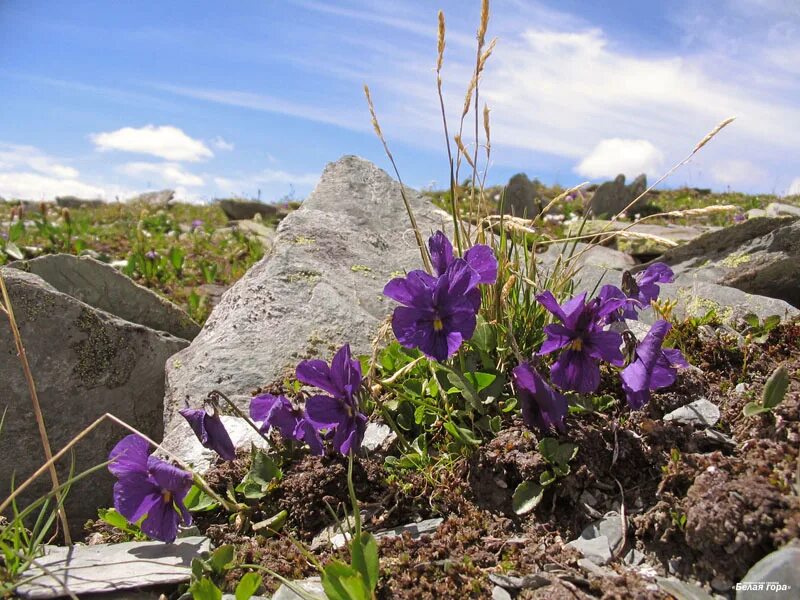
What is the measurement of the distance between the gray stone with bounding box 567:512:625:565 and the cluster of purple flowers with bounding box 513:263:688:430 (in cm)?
41

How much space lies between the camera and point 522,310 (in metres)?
3.53

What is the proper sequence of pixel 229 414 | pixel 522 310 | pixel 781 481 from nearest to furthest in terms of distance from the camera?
pixel 781 481, pixel 522 310, pixel 229 414

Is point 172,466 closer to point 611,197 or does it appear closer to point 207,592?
point 207,592

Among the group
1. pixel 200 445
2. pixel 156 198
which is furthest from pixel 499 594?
pixel 156 198

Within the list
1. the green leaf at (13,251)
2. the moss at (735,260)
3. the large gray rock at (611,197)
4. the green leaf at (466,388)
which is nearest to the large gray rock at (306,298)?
the green leaf at (466,388)

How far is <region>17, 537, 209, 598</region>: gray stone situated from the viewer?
8.46 feet

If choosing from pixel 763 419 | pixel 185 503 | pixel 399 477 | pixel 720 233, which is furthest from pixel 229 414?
pixel 720 233

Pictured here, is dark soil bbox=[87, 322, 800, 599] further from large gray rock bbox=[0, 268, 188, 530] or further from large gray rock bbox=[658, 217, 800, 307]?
large gray rock bbox=[658, 217, 800, 307]

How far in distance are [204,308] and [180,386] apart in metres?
3.35

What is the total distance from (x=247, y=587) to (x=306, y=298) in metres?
2.46

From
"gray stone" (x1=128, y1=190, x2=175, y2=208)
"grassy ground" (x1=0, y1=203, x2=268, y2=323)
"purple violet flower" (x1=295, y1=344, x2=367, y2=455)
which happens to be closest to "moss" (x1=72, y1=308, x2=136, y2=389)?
"purple violet flower" (x1=295, y1=344, x2=367, y2=455)

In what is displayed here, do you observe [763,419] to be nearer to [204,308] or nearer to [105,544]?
[105,544]

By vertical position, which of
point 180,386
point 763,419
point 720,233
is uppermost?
point 720,233

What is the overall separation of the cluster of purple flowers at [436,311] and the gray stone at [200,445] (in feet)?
3.95
